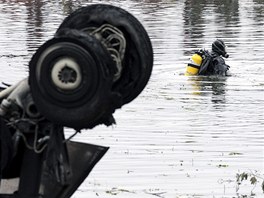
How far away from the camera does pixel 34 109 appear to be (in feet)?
20.0

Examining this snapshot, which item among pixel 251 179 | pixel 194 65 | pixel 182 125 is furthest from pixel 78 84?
pixel 194 65

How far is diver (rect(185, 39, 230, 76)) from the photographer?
2042 centimetres

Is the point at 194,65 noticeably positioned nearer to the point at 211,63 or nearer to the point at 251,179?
the point at 211,63

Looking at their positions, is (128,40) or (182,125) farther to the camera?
(182,125)

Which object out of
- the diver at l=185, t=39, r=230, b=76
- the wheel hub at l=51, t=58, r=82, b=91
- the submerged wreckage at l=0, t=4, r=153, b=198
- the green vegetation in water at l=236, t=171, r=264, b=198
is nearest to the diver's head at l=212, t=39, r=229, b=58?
the diver at l=185, t=39, r=230, b=76

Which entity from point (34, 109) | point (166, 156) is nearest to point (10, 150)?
point (34, 109)

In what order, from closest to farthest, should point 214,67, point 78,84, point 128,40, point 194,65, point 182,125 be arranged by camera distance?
point 78,84 → point 128,40 → point 182,125 → point 214,67 → point 194,65

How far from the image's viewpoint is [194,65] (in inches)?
815

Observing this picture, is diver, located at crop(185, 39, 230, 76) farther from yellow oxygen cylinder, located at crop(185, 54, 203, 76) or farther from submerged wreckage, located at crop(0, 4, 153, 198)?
submerged wreckage, located at crop(0, 4, 153, 198)

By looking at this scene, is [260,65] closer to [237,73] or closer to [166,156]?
[237,73]

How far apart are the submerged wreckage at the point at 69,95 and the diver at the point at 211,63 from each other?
46.7 ft

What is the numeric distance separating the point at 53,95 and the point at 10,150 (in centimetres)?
52

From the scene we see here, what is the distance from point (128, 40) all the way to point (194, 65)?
48.0 feet

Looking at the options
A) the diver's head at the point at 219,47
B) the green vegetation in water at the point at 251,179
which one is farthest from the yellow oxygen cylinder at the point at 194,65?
the green vegetation in water at the point at 251,179
